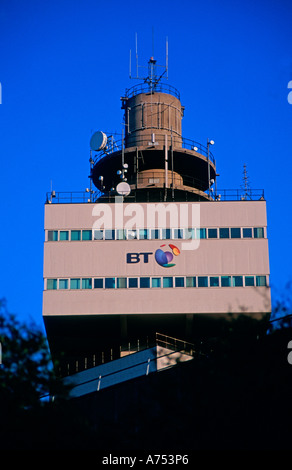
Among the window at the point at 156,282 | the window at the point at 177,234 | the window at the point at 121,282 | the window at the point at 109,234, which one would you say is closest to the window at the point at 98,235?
the window at the point at 109,234

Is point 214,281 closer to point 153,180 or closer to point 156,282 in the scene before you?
point 156,282

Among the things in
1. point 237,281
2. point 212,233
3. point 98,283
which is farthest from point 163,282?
point 237,281

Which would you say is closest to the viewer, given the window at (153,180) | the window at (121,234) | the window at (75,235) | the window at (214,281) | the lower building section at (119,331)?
the window at (214,281)

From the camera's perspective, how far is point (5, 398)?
31953 mm

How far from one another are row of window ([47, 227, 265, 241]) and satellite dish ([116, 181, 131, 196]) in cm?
367

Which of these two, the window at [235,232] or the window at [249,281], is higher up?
the window at [235,232]

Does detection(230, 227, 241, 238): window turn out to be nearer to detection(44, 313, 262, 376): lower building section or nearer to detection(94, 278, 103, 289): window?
detection(44, 313, 262, 376): lower building section

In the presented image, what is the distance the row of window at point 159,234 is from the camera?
70.2 metres

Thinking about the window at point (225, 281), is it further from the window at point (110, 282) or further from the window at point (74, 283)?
the window at point (74, 283)

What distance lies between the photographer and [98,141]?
77.9 m

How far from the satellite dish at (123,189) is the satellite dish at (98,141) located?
638cm

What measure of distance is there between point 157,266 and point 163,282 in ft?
4.57

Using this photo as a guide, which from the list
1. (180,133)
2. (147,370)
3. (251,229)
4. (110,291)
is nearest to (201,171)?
(180,133)

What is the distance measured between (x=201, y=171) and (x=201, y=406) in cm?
4754
